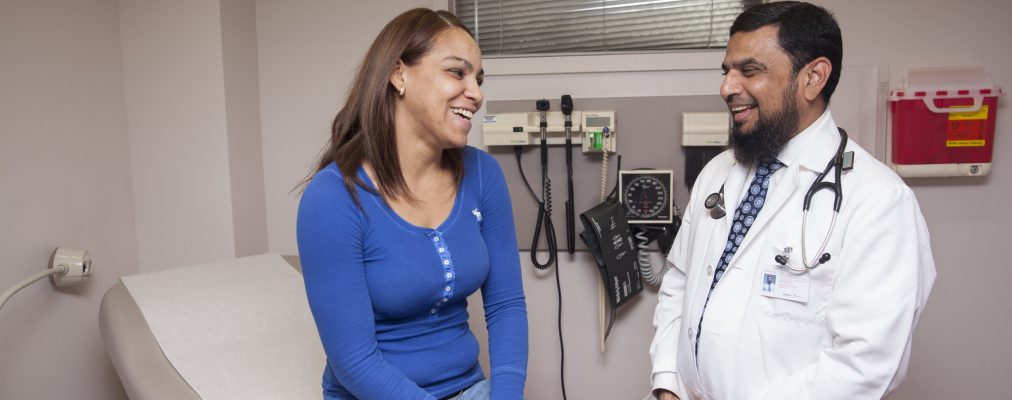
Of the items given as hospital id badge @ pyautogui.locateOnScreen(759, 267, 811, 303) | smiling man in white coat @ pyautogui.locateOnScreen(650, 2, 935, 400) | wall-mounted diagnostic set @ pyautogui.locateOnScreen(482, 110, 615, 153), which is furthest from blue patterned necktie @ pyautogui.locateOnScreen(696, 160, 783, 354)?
wall-mounted diagnostic set @ pyautogui.locateOnScreen(482, 110, 615, 153)

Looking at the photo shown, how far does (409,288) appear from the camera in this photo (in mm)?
1087

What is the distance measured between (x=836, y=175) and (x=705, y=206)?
301mm

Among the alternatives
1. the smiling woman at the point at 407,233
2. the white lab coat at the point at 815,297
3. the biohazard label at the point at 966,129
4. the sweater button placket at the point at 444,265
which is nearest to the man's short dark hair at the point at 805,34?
the white lab coat at the point at 815,297

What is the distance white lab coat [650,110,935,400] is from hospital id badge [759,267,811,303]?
0.01 meters

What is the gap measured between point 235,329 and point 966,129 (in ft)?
7.44

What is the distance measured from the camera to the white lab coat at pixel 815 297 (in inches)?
42.8

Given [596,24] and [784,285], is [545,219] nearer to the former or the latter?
[596,24]

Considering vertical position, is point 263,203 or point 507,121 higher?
point 507,121

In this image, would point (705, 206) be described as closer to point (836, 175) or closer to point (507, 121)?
point (836, 175)

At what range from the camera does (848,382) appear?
42.9 inches

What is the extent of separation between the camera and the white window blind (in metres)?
2.22

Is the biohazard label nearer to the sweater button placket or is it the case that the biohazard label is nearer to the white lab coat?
the white lab coat

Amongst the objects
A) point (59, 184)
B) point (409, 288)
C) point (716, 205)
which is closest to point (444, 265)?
point (409, 288)

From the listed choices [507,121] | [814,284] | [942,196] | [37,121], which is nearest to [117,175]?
[37,121]
